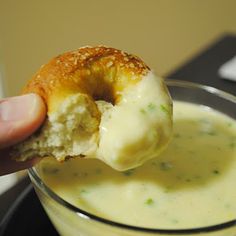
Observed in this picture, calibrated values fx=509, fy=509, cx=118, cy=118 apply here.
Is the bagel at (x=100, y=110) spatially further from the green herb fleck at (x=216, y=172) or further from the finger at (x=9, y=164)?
the green herb fleck at (x=216, y=172)

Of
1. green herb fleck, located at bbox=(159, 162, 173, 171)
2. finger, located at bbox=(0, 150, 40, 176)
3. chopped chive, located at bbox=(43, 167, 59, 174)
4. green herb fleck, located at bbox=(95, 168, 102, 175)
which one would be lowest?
green herb fleck, located at bbox=(159, 162, 173, 171)

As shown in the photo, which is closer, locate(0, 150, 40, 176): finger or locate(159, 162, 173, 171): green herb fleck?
locate(0, 150, 40, 176): finger

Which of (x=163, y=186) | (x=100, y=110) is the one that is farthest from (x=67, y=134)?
(x=163, y=186)

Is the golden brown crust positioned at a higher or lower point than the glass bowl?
higher

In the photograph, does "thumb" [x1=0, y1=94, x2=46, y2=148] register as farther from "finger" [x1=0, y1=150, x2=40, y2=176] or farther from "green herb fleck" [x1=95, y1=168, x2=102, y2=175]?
"green herb fleck" [x1=95, y1=168, x2=102, y2=175]

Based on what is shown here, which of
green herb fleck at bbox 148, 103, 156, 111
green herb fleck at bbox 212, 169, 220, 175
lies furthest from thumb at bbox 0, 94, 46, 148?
green herb fleck at bbox 212, 169, 220, 175

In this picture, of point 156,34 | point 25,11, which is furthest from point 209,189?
point 156,34

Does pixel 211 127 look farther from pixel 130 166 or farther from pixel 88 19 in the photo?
pixel 88 19

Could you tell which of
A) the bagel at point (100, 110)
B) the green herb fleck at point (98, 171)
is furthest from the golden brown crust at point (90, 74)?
the green herb fleck at point (98, 171)
